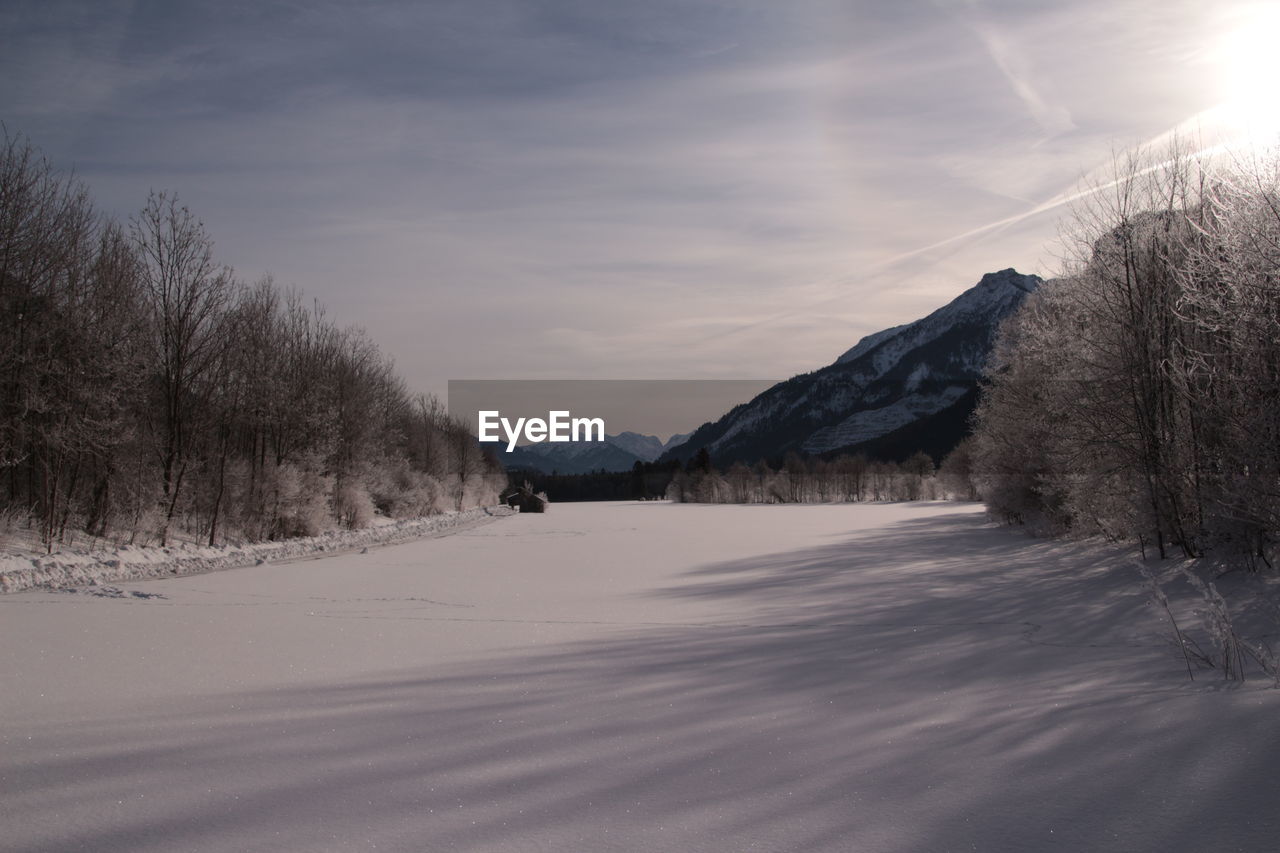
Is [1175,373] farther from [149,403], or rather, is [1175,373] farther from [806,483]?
[806,483]

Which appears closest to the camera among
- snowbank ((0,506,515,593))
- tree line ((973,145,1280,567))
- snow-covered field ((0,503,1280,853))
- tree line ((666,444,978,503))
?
snow-covered field ((0,503,1280,853))

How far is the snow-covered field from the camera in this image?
356cm

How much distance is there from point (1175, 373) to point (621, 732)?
1134cm

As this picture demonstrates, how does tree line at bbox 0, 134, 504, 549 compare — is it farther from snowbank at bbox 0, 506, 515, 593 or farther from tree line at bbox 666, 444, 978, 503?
tree line at bbox 666, 444, 978, 503

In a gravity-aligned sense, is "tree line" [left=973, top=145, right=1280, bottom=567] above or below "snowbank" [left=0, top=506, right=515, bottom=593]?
above

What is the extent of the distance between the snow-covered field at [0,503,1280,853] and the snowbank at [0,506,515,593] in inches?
115

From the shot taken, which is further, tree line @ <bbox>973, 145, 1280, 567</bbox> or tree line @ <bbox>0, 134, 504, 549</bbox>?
tree line @ <bbox>0, 134, 504, 549</bbox>

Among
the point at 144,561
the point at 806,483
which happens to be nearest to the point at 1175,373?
the point at 144,561

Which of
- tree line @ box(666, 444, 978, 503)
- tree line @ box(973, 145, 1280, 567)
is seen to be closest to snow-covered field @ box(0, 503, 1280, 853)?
tree line @ box(973, 145, 1280, 567)

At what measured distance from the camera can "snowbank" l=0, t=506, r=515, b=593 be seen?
13.3m

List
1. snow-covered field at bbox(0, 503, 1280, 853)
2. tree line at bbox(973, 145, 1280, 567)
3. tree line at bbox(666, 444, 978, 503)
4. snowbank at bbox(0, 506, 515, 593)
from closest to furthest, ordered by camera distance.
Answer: snow-covered field at bbox(0, 503, 1280, 853) < tree line at bbox(973, 145, 1280, 567) < snowbank at bbox(0, 506, 515, 593) < tree line at bbox(666, 444, 978, 503)

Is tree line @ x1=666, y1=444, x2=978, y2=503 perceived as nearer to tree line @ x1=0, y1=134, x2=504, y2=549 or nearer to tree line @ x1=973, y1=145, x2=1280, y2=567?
tree line @ x1=0, y1=134, x2=504, y2=549

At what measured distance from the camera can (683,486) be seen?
11325 cm

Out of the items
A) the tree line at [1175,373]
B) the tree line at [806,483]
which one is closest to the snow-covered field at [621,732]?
the tree line at [1175,373]
